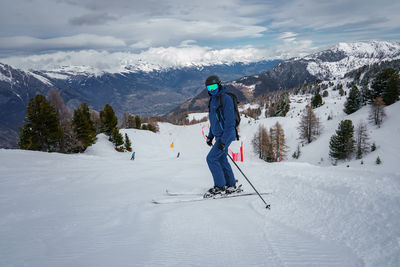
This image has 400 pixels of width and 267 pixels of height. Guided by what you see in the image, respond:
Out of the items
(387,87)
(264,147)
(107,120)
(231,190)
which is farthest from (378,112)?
(107,120)

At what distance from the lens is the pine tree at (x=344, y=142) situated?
1352 inches

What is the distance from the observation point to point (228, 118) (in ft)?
15.9

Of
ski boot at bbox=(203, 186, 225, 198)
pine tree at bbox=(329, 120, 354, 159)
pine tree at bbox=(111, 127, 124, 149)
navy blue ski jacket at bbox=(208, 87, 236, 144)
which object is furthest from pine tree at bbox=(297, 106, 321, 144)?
navy blue ski jacket at bbox=(208, 87, 236, 144)

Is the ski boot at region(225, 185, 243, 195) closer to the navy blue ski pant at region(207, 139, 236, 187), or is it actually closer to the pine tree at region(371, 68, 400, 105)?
the navy blue ski pant at region(207, 139, 236, 187)

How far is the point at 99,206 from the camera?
4551 mm

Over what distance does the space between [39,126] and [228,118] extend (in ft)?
99.7

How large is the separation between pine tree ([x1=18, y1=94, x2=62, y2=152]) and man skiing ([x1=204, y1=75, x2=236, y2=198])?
29.5 m

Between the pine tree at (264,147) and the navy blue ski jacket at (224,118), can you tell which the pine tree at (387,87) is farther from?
the navy blue ski jacket at (224,118)

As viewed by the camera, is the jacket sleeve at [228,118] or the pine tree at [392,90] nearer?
the jacket sleeve at [228,118]

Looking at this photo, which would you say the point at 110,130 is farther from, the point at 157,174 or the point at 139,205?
the point at 139,205

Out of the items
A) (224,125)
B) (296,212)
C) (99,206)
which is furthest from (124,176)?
(296,212)

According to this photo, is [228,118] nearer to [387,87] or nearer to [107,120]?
[107,120]

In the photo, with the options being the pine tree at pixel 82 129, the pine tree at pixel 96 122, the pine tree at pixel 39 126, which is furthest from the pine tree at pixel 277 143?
the pine tree at pixel 96 122

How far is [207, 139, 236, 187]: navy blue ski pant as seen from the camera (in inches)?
206
